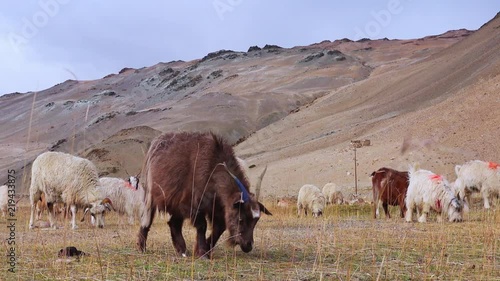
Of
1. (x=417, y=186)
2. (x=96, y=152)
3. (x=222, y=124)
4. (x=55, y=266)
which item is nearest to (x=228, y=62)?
(x=222, y=124)

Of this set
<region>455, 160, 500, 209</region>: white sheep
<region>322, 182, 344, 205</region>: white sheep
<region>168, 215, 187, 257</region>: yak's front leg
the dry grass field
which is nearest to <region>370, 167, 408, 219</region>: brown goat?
<region>455, 160, 500, 209</region>: white sheep

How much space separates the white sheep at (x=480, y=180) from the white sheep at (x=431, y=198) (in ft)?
16.0

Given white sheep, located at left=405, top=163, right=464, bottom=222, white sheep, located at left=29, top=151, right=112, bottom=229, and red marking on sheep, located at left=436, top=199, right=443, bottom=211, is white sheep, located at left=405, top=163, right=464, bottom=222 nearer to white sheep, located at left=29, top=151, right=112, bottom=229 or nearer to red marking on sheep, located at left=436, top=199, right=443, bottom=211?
red marking on sheep, located at left=436, top=199, right=443, bottom=211

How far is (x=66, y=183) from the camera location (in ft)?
50.4

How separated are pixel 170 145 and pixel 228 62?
135001mm

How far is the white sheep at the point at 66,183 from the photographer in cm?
1534

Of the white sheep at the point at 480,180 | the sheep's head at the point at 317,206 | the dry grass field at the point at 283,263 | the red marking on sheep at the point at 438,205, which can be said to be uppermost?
the white sheep at the point at 480,180

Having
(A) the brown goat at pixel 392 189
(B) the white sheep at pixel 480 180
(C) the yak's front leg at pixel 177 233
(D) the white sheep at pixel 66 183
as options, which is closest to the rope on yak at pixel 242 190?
(C) the yak's front leg at pixel 177 233

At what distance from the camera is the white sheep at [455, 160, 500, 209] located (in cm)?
2023

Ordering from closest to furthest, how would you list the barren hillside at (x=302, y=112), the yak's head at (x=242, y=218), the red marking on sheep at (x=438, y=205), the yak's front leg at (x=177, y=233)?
the yak's head at (x=242, y=218)
the yak's front leg at (x=177, y=233)
the red marking on sheep at (x=438, y=205)
the barren hillside at (x=302, y=112)

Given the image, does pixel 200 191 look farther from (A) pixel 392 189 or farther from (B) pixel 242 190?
(A) pixel 392 189

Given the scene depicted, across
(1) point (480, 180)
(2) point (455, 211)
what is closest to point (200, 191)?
(2) point (455, 211)

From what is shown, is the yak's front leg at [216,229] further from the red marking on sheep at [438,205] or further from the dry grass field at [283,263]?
the red marking on sheep at [438,205]

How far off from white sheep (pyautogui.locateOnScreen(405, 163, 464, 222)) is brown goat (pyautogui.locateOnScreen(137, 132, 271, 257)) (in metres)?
8.56
